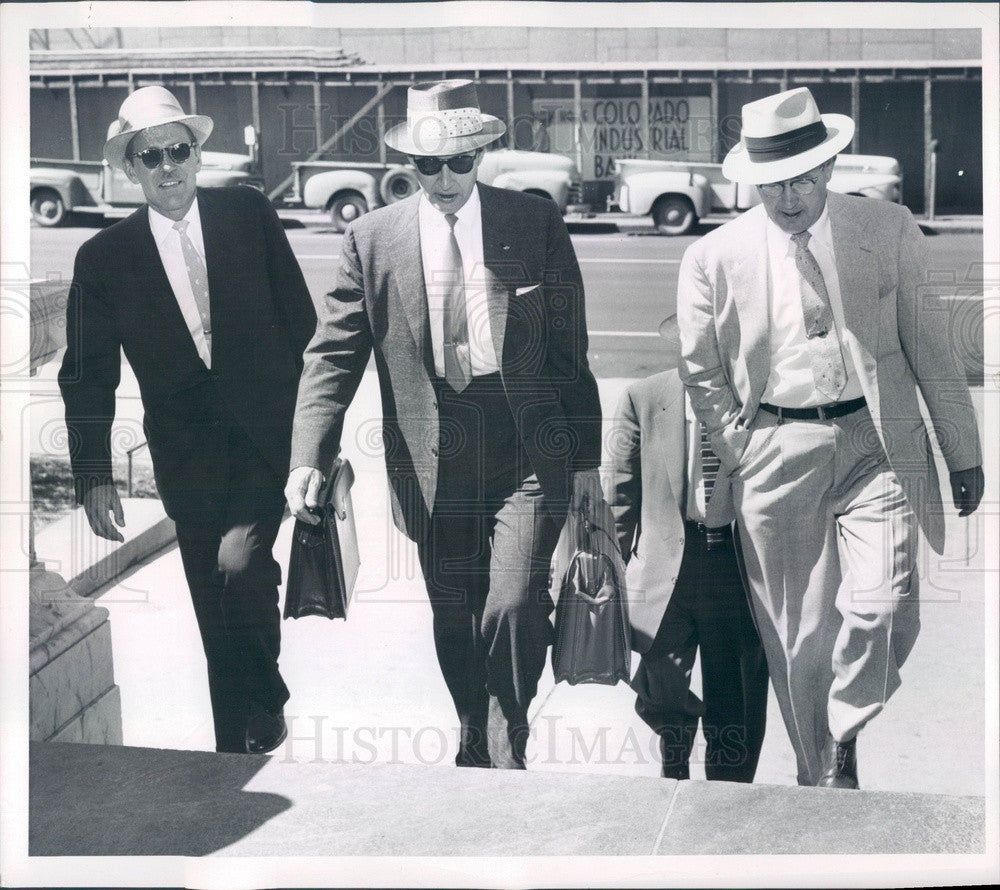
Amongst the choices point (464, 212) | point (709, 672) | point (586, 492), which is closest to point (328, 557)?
point (586, 492)

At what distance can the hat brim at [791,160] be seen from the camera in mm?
5871

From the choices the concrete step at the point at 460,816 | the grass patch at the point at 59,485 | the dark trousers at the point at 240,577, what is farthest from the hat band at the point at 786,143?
the grass patch at the point at 59,485

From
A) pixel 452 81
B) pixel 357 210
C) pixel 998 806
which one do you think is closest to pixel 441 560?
pixel 357 210

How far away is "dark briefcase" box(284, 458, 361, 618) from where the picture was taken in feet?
20.0

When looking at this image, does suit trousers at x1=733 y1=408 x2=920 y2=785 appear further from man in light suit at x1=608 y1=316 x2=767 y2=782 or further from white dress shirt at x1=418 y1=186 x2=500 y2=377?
white dress shirt at x1=418 y1=186 x2=500 y2=377

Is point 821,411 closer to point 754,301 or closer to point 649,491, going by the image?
point 754,301

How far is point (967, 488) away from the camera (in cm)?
608

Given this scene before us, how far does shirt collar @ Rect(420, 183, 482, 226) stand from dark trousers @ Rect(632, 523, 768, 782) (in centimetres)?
130

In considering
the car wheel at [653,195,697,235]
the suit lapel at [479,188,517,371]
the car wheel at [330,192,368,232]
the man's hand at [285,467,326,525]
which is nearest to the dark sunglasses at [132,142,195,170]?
the car wheel at [330,192,368,232]

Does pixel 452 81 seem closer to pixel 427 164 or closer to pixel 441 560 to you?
pixel 427 164

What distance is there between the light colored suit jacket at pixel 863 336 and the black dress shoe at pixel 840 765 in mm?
826

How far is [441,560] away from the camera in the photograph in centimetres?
612

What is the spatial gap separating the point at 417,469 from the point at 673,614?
102 cm

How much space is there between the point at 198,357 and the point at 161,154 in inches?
27.7
